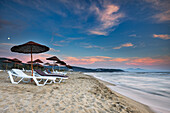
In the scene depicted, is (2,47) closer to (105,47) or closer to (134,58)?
(105,47)

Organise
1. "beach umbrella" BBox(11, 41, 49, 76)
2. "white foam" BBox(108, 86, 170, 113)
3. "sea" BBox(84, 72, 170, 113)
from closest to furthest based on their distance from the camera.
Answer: "white foam" BBox(108, 86, 170, 113)
"sea" BBox(84, 72, 170, 113)
"beach umbrella" BBox(11, 41, 49, 76)

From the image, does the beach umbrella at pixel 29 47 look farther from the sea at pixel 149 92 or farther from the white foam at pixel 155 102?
the white foam at pixel 155 102

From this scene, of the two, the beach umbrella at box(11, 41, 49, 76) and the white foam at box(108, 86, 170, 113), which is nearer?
the white foam at box(108, 86, 170, 113)

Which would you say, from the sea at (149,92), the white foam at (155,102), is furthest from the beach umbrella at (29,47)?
the white foam at (155,102)

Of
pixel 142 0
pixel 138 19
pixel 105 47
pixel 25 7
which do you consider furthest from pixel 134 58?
pixel 25 7

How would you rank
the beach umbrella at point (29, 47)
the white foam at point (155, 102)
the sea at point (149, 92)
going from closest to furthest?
the white foam at point (155, 102) → the sea at point (149, 92) → the beach umbrella at point (29, 47)

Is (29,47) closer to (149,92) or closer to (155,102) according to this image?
(155,102)

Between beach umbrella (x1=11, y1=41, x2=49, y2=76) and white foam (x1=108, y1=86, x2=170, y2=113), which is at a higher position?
beach umbrella (x1=11, y1=41, x2=49, y2=76)

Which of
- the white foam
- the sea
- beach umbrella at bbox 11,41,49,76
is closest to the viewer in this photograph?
the white foam

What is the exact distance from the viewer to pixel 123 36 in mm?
18141

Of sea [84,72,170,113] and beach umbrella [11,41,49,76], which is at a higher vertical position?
beach umbrella [11,41,49,76]

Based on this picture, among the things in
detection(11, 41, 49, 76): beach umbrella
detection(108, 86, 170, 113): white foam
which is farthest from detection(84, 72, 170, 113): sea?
detection(11, 41, 49, 76): beach umbrella

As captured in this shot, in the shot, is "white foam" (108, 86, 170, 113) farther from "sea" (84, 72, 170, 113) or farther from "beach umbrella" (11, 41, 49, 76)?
"beach umbrella" (11, 41, 49, 76)

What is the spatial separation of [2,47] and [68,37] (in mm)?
11371
